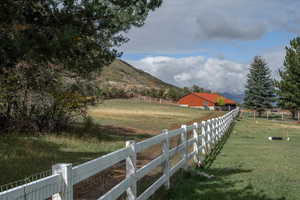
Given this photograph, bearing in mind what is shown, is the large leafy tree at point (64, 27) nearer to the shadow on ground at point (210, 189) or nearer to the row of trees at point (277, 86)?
the shadow on ground at point (210, 189)

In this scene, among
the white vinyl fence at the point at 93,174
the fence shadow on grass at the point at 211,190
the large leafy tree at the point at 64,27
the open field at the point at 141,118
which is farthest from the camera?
the open field at the point at 141,118

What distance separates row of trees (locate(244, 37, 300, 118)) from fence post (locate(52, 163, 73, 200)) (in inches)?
2424

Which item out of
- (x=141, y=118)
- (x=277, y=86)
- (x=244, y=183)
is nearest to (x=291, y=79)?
(x=277, y=86)

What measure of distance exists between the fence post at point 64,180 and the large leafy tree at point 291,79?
6157 centimetres

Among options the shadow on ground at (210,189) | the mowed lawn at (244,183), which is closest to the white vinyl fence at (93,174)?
the shadow on ground at (210,189)

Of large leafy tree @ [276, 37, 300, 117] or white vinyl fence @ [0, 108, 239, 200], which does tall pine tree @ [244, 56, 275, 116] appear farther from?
white vinyl fence @ [0, 108, 239, 200]

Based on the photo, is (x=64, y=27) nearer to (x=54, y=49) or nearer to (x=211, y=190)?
(x=54, y=49)

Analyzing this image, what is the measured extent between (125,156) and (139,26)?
8.18 meters

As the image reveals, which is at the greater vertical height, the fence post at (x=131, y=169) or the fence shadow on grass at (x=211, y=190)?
the fence post at (x=131, y=169)

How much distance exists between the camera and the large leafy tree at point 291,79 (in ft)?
201

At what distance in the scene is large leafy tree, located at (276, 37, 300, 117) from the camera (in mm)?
61303

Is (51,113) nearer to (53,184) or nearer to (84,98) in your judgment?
(84,98)

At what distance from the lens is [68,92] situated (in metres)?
17.4

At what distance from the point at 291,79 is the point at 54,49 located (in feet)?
196
